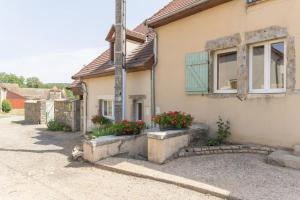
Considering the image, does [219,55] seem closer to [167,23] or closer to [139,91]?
[167,23]

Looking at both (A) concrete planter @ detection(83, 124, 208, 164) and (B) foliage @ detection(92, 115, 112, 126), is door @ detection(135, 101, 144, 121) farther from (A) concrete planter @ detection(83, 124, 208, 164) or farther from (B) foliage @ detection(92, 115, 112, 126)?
(A) concrete planter @ detection(83, 124, 208, 164)

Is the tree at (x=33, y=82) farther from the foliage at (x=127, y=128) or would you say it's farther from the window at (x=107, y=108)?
the foliage at (x=127, y=128)

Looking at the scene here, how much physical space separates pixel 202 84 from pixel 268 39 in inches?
91.4

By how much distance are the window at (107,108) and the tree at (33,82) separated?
102088 millimetres

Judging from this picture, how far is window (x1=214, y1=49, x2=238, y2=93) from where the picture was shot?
7.84 meters

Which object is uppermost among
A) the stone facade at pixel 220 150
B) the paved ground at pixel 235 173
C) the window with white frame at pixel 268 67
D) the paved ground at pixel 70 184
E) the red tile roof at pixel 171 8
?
the red tile roof at pixel 171 8

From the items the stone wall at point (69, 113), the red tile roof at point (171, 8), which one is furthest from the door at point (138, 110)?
the stone wall at point (69, 113)

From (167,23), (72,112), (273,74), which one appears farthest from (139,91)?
(72,112)

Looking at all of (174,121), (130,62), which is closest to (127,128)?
(174,121)

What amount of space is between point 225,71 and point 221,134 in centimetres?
196

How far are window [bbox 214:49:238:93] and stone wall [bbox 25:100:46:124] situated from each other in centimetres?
1853

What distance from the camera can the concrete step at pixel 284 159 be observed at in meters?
5.56

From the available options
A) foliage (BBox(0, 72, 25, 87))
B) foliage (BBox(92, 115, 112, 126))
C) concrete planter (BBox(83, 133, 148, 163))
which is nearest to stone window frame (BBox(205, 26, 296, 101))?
concrete planter (BBox(83, 133, 148, 163))

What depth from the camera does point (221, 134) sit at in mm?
7598
